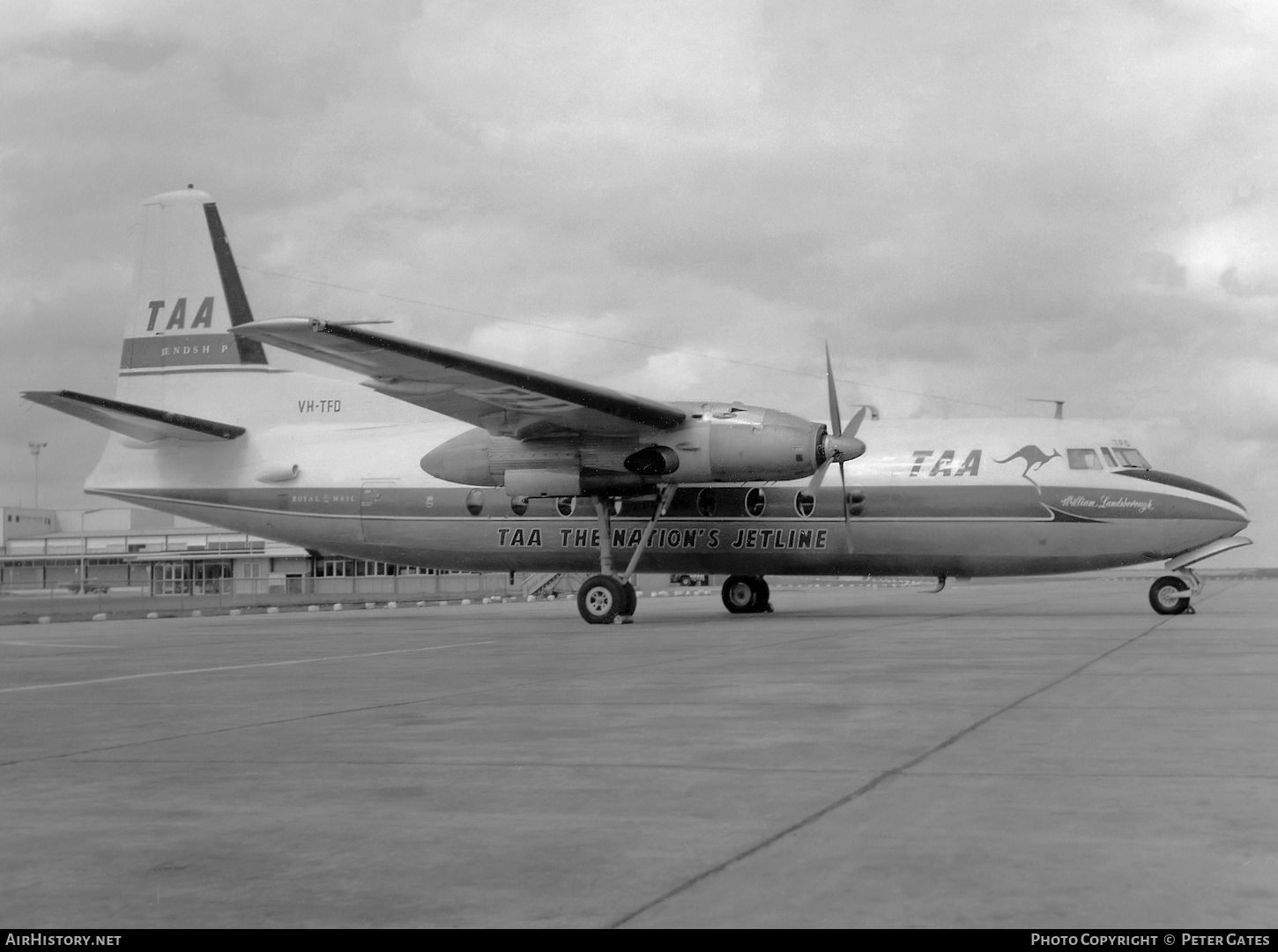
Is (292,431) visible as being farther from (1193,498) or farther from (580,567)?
(1193,498)

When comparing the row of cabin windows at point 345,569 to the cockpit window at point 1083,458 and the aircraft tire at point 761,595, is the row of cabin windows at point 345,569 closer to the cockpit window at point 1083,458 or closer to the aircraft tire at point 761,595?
the aircraft tire at point 761,595

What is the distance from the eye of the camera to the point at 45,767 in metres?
7.06

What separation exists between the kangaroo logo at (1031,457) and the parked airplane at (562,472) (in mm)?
33

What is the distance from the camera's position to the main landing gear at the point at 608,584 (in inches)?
906

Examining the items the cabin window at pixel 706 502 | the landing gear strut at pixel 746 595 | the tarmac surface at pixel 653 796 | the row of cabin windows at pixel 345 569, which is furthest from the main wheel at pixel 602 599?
the row of cabin windows at pixel 345 569

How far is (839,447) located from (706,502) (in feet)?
11.2

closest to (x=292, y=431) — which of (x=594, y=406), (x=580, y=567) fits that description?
(x=580, y=567)

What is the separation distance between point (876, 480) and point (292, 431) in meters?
13.1

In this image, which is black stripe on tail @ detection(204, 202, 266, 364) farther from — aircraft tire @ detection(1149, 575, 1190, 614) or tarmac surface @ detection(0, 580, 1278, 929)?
aircraft tire @ detection(1149, 575, 1190, 614)

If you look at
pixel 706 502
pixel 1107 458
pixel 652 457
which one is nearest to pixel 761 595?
pixel 706 502

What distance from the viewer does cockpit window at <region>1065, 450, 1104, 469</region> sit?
23078 millimetres

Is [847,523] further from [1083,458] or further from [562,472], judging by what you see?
[562,472]

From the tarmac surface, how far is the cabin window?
11414 mm

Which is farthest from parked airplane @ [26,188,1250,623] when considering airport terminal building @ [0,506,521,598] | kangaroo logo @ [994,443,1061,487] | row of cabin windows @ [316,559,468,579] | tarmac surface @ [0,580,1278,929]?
row of cabin windows @ [316,559,468,579]
